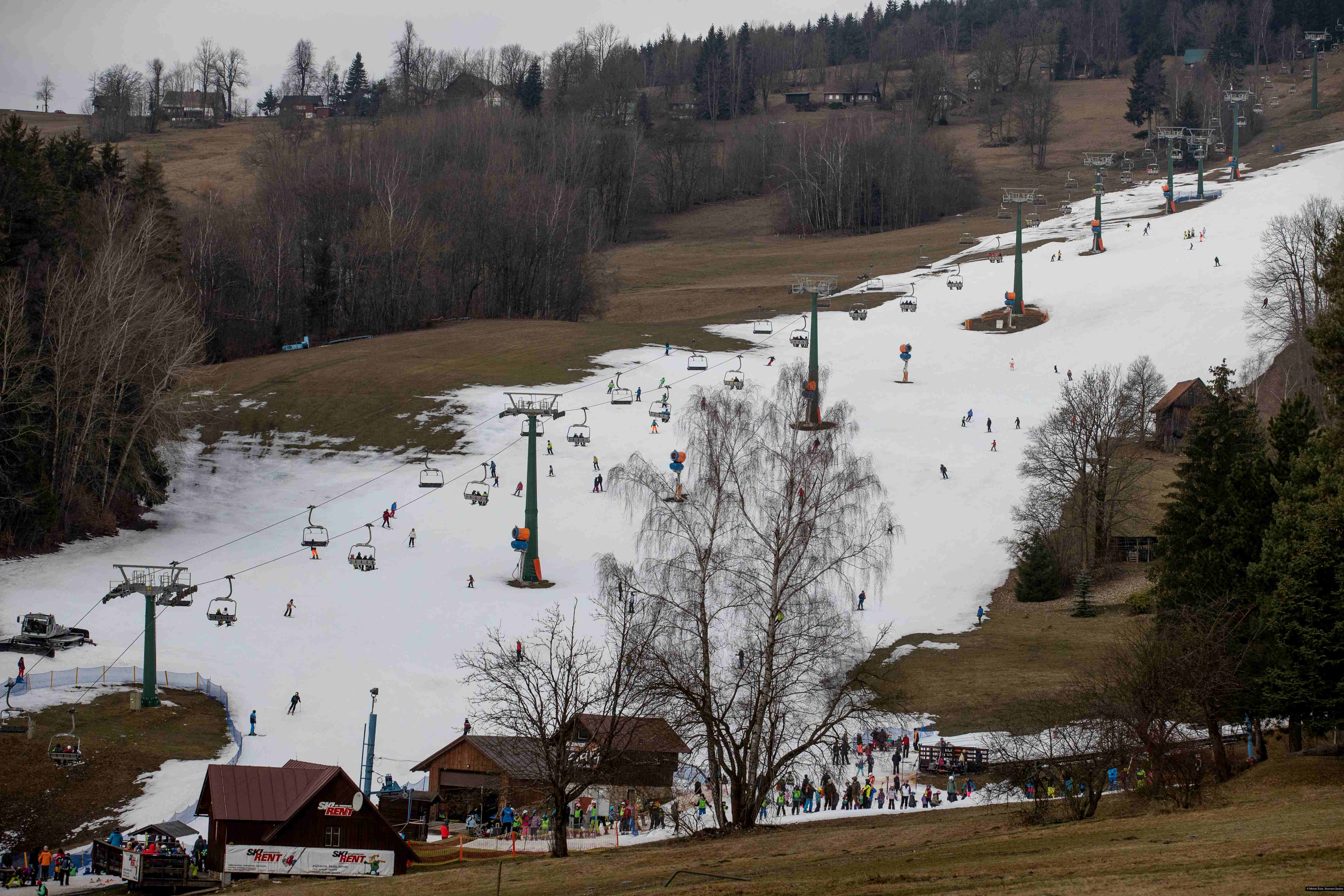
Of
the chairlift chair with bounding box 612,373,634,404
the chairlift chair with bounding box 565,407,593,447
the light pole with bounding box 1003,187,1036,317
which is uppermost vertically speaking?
the light pole with bounding box 1003,187,1036,317

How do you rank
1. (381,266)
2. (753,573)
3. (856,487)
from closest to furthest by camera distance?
1. (753,573)
2. (856,487)
3. (381,266)

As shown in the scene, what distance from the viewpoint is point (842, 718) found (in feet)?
86.5

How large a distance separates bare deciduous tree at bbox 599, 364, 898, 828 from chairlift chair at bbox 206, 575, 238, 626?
39.4ft

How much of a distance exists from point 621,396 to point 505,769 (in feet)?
117

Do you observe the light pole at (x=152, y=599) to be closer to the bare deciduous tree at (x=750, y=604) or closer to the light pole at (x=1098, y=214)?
the bare deciduous tree at (x=750, y=604)

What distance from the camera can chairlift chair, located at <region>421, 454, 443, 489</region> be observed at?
5550cm

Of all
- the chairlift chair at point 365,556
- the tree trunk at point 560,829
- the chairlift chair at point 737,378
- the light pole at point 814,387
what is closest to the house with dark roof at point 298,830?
the tree trunk at point 560,829

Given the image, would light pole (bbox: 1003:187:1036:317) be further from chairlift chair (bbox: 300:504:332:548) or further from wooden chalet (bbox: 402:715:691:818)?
wooden chalet (bbox: 402:715:691:818)

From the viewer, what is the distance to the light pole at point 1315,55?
152 metres

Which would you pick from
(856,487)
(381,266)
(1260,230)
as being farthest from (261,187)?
(856,487)

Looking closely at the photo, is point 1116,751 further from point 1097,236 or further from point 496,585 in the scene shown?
point 1097,236

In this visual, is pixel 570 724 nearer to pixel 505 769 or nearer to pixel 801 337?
pixel 505 769

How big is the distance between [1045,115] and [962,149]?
38.5 ft

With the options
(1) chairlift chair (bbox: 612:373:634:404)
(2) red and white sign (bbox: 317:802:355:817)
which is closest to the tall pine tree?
(2) red and white sign (bbox: 317:802:355:817)
